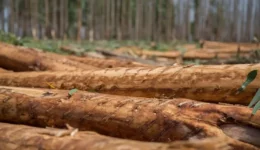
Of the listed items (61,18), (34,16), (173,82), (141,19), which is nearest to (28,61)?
(173,82)

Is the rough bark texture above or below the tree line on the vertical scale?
above

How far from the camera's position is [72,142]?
4.63 ft

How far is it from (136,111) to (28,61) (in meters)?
2.12

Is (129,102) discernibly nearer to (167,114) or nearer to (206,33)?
(167,114)

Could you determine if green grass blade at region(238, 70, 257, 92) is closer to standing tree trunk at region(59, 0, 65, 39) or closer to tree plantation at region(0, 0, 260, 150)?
tree plantation at region(0, 0, 260, 150)

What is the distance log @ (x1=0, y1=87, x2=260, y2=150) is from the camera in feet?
4.95

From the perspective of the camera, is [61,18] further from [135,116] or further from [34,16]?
[135,116]

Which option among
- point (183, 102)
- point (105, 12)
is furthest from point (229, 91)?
point (105, 12)

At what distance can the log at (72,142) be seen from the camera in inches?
45.7

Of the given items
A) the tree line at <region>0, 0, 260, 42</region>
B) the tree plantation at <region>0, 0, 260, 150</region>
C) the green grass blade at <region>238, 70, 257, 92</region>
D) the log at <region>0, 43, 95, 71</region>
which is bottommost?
the tree line at <region>0, 0, 260, 42</region>

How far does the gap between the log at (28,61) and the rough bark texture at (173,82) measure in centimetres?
78

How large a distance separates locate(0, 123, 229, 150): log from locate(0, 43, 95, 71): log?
172 cm

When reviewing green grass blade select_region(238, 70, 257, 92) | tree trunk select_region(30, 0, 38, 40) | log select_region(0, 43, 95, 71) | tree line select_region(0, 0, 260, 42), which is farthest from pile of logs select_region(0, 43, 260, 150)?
tree line select_region(0, 0, 260, 42)

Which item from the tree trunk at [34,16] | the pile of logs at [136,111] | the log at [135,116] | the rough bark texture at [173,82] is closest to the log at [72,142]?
the pile of logs at [136,111]
